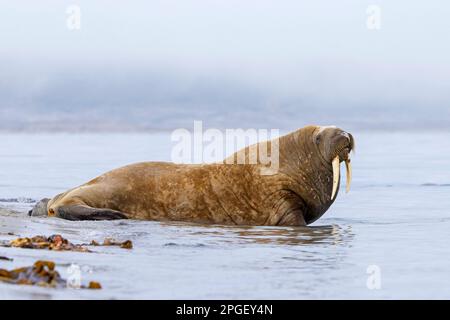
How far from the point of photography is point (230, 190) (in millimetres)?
12938

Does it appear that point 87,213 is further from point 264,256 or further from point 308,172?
point 264,256

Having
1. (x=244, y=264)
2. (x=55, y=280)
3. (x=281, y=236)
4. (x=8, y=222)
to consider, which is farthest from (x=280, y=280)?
(x=8, y=222)

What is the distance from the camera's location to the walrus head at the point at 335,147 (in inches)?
504

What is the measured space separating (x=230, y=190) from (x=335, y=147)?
134 centimetres

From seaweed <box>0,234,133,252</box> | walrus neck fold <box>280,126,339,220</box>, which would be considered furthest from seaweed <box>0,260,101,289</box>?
walrus neck fold <box>280,126,339,220</box>

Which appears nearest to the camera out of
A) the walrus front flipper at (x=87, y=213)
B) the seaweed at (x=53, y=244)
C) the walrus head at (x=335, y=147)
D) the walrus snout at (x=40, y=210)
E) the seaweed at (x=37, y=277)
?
the seaweed at (x=37, y=277)

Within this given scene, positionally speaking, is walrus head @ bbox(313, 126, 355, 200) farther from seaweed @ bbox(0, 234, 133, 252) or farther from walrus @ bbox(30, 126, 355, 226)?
seaweed @ bbox(0, 234, 133, 252)

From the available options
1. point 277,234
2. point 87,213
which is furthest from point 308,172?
point 87,213

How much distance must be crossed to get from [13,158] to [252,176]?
19.7 metres

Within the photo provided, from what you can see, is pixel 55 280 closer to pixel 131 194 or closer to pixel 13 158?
pixel 131 194

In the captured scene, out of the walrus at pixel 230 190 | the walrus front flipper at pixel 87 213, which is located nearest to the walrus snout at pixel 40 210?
the walrus at pixel 230 190

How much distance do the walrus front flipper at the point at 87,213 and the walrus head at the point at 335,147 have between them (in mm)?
2486

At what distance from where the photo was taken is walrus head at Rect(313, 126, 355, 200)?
12.8 meters

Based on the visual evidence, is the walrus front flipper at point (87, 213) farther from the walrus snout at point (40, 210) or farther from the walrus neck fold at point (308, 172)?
the walrus neck fold at point (308, 172)
